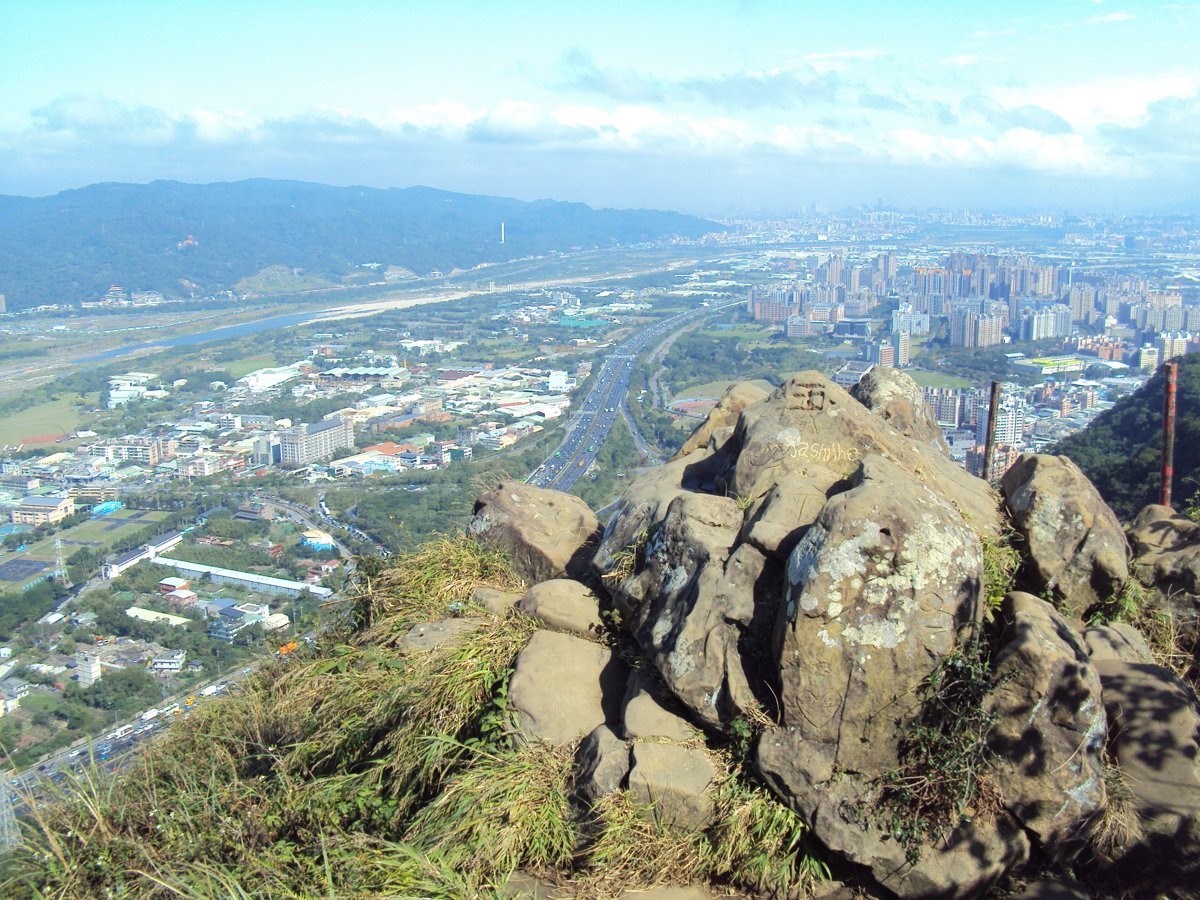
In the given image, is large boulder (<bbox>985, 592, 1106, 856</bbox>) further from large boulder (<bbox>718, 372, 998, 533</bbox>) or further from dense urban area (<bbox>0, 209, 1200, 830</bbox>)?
dense urban area (<bbox>0, 209, 1200, 830</bbox>)

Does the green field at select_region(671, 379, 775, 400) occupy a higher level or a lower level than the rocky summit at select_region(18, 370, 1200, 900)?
lower

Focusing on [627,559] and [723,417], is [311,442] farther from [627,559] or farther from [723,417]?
[627,559]

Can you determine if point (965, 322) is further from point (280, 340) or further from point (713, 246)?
point (713, 246)

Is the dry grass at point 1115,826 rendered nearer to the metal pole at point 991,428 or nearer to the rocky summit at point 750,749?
the rocky summit at point 750,749

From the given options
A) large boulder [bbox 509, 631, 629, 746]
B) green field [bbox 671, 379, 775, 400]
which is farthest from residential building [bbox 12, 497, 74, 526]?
large boulder [bbox 509, 631, 629, 746]

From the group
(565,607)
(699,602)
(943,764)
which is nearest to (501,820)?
(699,602)

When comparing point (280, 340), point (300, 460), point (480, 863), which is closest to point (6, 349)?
point (280, 340)

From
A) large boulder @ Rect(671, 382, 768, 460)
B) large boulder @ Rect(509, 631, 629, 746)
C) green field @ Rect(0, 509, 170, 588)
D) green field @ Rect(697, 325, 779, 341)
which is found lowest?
green field @ Rect(0, 509, 170, 588)
